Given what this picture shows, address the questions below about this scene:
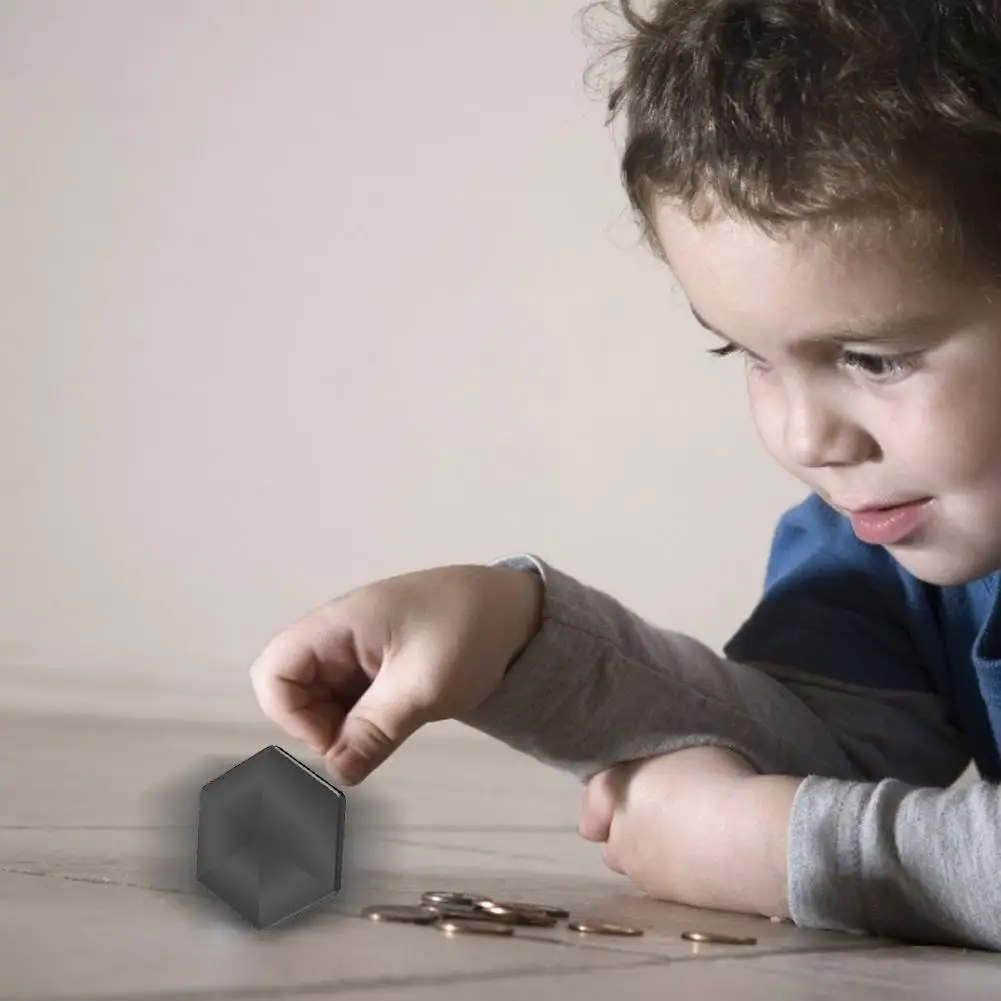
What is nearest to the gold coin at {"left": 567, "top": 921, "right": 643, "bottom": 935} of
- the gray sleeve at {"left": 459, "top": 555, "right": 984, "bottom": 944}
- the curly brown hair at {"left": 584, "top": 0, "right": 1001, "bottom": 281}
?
the gray sleeve at {"left": 459, "top": 555, "right": 984, "bottom": 944}

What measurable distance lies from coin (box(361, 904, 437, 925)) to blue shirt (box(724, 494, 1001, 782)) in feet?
1.71

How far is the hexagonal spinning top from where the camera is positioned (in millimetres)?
639

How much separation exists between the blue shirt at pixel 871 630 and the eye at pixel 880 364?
0.32 m

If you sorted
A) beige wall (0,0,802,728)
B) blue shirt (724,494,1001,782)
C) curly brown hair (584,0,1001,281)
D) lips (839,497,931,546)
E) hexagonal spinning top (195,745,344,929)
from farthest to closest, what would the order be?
beige wall (0,0,802,728), blue shirt (724,494,1001,782), lips (839,497,931,546), curly brown hair (584,0,1001,281), hexagonal spinning top (195,745,344,929)

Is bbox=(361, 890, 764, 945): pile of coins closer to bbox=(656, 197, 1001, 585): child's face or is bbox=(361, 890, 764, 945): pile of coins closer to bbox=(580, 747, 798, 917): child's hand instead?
bbox=(580, 747, 798, 917): child's hand

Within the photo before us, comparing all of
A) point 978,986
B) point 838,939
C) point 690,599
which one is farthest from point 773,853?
point 690,599

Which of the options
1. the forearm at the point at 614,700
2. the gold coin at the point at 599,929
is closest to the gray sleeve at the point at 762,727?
the forearm at the point at 614,700

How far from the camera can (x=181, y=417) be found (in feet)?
8.70

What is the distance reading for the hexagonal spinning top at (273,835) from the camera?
0.64 m

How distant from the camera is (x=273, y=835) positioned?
654 mm

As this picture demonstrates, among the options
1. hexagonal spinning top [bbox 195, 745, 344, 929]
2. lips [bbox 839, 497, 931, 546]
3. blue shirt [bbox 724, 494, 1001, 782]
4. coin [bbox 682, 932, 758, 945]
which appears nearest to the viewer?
hexagonal spinning top [bbox 195, 745, 344, 929]

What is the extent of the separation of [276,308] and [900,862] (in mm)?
1982

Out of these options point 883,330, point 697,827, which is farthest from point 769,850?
point 883,330

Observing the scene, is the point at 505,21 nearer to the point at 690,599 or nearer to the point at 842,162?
the point at 690,599
